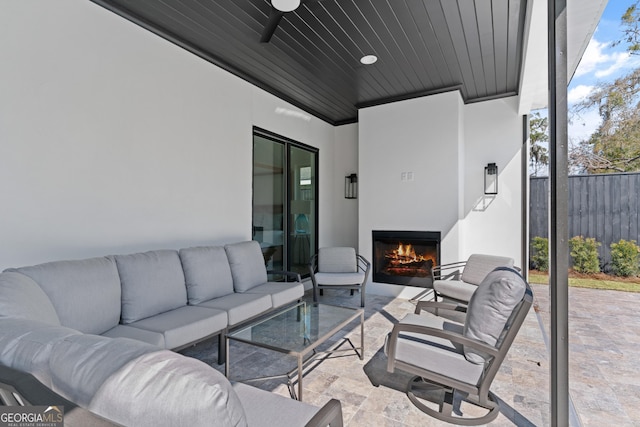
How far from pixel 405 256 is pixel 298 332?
117 inches

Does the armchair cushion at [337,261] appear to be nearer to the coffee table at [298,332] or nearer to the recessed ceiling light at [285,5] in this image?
the coffee table at [298,332]

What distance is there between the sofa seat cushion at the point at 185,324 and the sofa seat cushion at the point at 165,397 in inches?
65.9

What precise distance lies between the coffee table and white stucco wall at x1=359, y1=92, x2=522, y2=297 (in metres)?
2.36

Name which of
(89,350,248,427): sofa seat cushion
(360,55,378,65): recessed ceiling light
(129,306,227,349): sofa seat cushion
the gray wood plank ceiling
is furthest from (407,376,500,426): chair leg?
(360,55,378,65): recessed ceiling light

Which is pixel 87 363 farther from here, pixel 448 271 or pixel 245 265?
pixel 448 271

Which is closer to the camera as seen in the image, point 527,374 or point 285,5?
point 527,374

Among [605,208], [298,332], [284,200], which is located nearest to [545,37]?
[605,208]

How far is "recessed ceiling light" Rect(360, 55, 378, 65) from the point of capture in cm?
372

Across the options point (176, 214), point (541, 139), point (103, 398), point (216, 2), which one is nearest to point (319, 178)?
point (176, 214)

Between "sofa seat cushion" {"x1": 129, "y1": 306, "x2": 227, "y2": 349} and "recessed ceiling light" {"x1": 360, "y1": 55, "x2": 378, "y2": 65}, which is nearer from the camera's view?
"sofa seat cushion" {"x1": 129, "y1": 306, "x2": 227, "y2": 349}

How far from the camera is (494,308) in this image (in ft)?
6.22

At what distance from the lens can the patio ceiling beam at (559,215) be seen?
157cm

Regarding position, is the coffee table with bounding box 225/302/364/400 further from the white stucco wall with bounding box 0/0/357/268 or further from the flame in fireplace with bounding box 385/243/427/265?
the flame in fireplace with bounding box 385/243/427/265

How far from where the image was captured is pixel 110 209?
2719 mm
